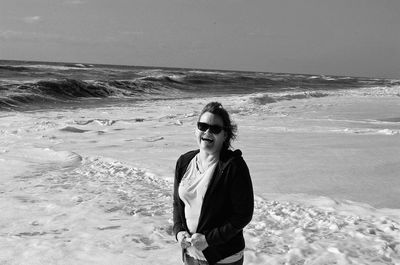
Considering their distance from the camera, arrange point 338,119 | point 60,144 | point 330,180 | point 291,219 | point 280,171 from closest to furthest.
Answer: point 291,219, point 330,180, point 280,171, point 60,144, point 338,119

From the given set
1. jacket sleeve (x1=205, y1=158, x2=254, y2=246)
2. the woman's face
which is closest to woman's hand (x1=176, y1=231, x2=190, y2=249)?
jacket sleeve (x1=205, y1=158, x2=254, y2=246)

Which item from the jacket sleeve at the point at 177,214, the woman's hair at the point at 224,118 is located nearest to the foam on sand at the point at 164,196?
the jacket sleeve at the point at 177,214

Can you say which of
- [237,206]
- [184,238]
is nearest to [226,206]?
[237,206]

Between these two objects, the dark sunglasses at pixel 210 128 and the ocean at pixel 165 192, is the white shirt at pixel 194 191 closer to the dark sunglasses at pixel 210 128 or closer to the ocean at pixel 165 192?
the dark sunglasses at pixel 210 128

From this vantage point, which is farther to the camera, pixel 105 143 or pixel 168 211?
pixel 105 143

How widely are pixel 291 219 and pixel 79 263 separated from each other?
2128 mm

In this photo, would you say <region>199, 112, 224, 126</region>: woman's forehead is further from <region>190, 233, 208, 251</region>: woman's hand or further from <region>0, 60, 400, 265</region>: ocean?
<region>0, 60, 400, 265</region>: ocean

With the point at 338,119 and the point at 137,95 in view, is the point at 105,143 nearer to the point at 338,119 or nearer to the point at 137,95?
the point at 338,119

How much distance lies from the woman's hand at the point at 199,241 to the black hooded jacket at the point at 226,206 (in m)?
0.02

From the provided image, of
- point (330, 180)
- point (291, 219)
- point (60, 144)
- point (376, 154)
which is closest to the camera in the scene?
point (291, 219)

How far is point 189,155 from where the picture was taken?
246 centimetres

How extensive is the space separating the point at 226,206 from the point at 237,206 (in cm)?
7

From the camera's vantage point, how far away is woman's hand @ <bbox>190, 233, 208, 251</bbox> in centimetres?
227

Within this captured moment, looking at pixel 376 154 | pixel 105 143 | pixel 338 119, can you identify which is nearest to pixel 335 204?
pixel 376 154
